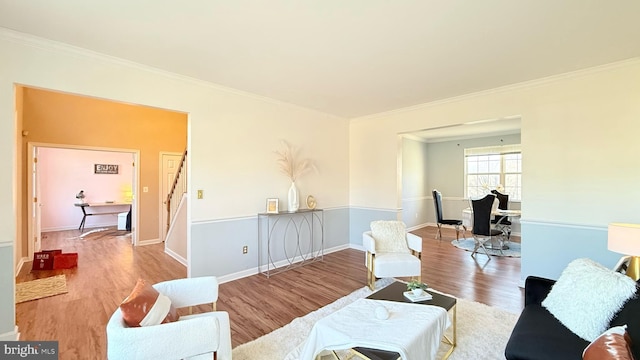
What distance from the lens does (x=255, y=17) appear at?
211cm

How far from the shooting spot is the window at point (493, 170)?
6773 millimetres

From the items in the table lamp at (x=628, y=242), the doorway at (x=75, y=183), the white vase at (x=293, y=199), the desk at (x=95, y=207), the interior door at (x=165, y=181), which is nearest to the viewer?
the table lamp at (x=628, y=242)

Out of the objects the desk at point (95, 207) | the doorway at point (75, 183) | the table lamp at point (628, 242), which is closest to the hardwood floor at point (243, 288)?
the table lamp at point (628, 242)

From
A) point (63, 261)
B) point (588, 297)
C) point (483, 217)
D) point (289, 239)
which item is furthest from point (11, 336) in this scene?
point (483, 217)

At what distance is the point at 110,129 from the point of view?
5.52 m

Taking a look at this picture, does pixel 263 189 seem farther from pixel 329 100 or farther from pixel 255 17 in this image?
pixel 255 17

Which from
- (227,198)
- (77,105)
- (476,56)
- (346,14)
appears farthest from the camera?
(77,105)

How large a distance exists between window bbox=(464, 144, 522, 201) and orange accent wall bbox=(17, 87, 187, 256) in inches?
292

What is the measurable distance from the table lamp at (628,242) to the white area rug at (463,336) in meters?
1.02

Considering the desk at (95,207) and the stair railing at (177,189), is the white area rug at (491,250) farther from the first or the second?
the desk at (95,207)

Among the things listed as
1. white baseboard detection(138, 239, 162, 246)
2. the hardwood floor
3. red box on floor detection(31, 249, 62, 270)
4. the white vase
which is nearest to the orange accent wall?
white baseboard detection(138, 239, 162, 246)

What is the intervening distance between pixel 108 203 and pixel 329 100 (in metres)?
7.85

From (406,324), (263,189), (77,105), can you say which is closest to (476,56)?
(406,324)

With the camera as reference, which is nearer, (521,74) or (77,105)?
(521,74)
